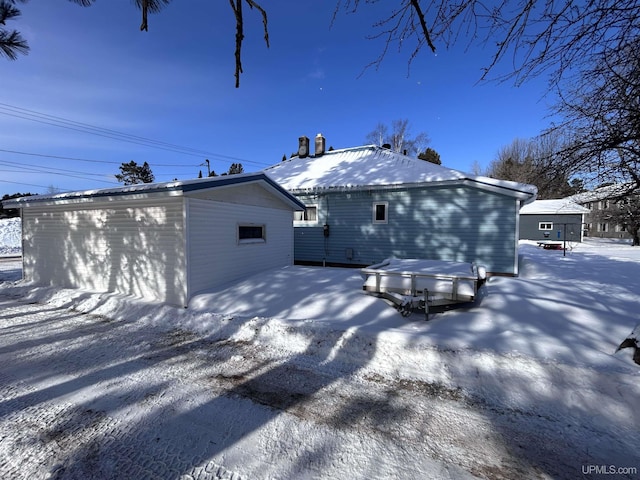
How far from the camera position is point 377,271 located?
5824 mm

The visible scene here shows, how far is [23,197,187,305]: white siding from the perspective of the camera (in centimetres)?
659

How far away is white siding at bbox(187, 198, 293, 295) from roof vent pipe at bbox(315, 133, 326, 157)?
766 cm

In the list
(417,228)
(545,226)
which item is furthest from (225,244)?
(545,226)

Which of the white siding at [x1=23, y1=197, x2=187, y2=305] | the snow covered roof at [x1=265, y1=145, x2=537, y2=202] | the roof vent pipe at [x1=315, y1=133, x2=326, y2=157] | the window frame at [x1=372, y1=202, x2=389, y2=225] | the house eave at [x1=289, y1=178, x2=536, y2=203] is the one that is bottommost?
the white siding at [x1=23, y1=197, x2=187, y2=305]

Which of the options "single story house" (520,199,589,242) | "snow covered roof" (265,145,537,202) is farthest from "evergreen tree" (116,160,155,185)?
"single story house" (520,199,589,242)

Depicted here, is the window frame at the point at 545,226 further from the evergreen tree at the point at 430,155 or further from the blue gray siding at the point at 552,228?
the evergreen tree at the point at 430,155

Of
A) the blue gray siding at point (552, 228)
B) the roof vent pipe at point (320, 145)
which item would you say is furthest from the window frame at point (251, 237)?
the blue gray siding at point (552, 228)

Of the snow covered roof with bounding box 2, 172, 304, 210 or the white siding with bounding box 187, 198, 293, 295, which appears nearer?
the snow covered roof with bounding box 2, 172, 304, 210

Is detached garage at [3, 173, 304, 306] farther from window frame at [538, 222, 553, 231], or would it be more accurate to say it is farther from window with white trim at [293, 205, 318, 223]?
window frame at [538, 222, 553, 231]

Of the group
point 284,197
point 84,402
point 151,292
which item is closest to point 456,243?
point 284,197

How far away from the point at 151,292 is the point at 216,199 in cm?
270

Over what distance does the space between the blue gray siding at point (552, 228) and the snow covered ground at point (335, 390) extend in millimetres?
25938

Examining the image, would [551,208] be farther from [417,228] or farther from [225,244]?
[225,244]

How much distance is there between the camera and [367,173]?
40.3 ft
